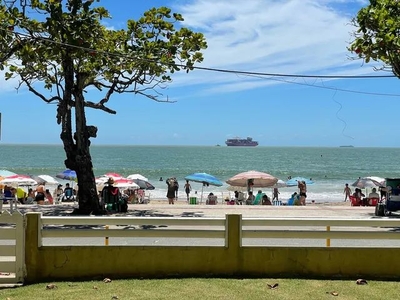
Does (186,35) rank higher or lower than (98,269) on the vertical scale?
higher

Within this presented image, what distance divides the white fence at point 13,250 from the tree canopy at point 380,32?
1036 centimetres

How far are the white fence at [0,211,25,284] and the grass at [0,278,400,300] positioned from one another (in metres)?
0.34

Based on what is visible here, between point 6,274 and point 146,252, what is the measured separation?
2.09m

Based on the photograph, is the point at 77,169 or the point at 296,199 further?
the point at 296,199

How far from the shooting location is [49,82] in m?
19.8

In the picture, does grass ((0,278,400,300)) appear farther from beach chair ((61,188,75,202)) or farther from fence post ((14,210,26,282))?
beach chair ((61,188,75,202))

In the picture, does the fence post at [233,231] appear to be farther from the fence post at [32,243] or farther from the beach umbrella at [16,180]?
the beach umbrella at [16,180]

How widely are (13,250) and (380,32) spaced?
1093 cm

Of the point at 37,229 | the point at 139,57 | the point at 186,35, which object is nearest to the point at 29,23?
the point at 139,57

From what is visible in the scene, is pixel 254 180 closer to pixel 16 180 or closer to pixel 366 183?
pixel 366 183

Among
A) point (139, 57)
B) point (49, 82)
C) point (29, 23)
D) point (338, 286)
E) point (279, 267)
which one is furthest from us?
point (49, 82)

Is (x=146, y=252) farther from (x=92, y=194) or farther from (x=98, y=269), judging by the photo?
(x=92, y=194)

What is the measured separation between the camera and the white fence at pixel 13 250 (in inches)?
282

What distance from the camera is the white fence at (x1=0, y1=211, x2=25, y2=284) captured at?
7172mm
